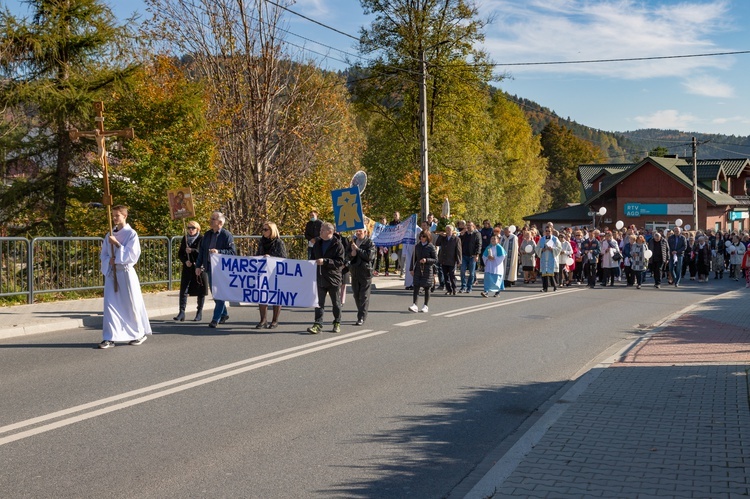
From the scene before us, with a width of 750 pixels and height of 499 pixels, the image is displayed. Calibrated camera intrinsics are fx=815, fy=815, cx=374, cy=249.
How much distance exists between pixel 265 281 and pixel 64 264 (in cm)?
506

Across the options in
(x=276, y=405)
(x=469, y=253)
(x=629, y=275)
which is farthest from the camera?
(x=629, y=275)

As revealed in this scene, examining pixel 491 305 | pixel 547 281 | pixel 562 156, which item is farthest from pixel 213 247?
pixel 562 156

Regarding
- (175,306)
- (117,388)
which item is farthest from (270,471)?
(175,306)

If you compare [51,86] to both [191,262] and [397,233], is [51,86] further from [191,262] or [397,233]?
[191,262]

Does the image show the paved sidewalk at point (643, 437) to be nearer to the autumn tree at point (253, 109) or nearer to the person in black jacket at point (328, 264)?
the person in black jacket at point (328, 264)

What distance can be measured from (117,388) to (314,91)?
2144cm

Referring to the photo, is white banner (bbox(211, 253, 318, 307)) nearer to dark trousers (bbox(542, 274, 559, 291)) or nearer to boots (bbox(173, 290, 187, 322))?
boots (bbox(173, 290, 187, 322))

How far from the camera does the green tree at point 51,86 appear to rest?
22.3 meters

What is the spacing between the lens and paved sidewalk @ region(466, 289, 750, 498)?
16.8ft

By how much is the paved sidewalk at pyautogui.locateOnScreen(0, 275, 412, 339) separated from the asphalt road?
0.51m

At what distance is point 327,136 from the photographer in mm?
29031

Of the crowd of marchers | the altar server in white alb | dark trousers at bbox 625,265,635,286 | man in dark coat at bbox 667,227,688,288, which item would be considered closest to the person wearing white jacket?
the crowd of marchers

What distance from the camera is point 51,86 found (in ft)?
73.2

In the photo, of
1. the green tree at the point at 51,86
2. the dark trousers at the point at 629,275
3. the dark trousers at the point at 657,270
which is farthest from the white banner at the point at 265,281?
the dark trousers at the point at 657,270
